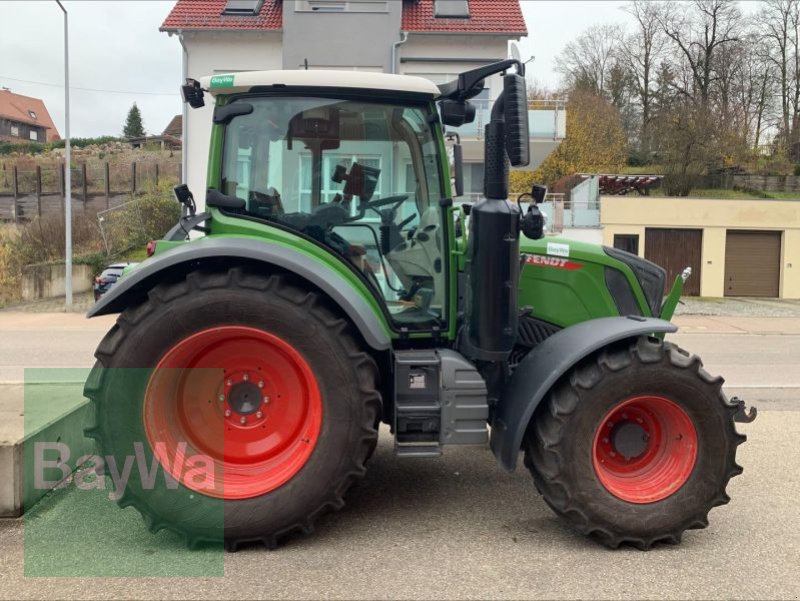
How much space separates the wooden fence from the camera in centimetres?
3000

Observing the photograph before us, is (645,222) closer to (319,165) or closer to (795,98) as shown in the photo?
(795,98)

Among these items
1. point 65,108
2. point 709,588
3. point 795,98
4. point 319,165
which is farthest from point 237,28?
point 795,98

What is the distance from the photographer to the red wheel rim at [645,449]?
3.61 meters

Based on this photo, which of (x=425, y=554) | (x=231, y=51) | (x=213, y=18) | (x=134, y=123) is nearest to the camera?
(x=425, y=554)

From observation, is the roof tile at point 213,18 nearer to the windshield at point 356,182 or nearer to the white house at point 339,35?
the white house at point 339,35

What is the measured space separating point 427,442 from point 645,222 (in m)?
23.2

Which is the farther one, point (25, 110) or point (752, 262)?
point (25, 110)

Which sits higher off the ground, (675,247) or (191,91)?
(191,91)

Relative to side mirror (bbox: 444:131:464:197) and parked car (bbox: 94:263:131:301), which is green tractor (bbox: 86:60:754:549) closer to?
side mirror (bbox: 444:131:464:197)

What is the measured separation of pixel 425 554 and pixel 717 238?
24690mm

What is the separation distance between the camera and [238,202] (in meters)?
3.78

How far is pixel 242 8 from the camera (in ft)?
73.0

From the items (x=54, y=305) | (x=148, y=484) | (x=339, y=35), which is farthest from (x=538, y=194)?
(x=339, y=35)

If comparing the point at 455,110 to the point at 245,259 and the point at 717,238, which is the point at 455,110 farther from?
the point at 717,238
